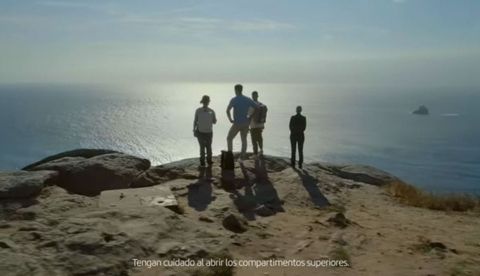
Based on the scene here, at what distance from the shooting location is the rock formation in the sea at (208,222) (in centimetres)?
699

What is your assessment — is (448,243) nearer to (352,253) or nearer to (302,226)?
(352,253)

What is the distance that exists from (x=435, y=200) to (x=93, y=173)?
10617mm

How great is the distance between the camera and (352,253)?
839 centimetres

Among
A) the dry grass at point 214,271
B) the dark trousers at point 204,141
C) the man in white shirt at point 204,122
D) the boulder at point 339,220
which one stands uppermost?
the man in white shirt at point 204,122

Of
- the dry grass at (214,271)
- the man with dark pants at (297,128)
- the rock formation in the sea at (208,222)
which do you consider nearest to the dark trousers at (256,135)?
the rock formation in the sea at (208,222)

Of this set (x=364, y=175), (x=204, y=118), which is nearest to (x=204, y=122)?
(x=204, y=118)

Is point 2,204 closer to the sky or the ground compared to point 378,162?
closer to the sky

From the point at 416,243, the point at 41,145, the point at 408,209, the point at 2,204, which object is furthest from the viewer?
the point at 41,145

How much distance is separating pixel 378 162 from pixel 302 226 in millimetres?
78152

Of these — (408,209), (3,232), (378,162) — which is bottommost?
(378,162)

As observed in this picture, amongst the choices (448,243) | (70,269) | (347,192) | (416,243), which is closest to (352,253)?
(416,243)

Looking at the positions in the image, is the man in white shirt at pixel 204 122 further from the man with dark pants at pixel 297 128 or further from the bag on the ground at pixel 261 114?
the man with dark pants at pixel 297 128

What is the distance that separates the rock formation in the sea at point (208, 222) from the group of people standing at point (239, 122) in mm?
726

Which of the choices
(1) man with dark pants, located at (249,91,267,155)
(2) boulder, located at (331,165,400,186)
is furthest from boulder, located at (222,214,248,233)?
(2) boulder, located at (331,165,400,186)
